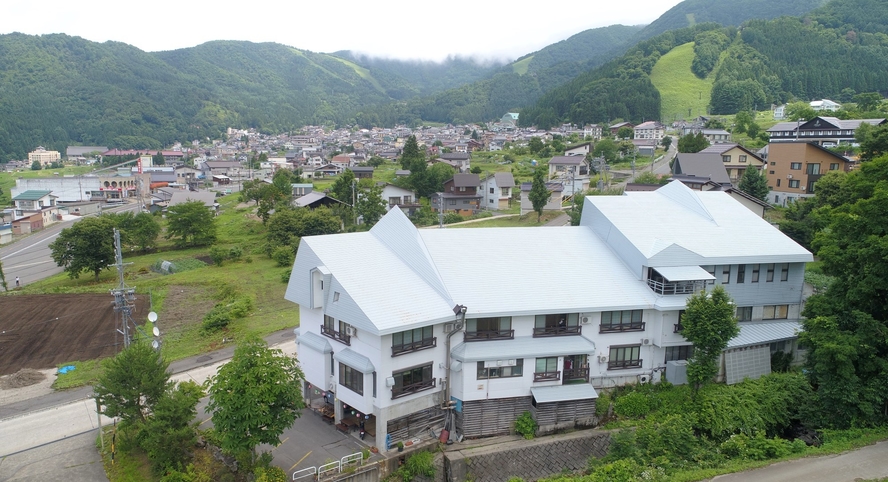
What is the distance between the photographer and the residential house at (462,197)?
54531 mm

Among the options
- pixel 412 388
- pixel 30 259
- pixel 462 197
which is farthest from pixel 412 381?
pixel 30 259

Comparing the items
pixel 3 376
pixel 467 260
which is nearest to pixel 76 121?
pixel 3 376

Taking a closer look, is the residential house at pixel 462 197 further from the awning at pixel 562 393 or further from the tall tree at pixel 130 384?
the tall tree at pixel 130 384

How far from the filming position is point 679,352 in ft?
64.8

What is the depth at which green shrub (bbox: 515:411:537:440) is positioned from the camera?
1719cm

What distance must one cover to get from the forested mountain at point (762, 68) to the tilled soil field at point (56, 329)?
3897 inches

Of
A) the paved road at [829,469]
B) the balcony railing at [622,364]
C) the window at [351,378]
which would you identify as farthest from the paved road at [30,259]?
the paved road at [829,469]

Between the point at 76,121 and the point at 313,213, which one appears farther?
the point at 76,121

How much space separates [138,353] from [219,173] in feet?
310

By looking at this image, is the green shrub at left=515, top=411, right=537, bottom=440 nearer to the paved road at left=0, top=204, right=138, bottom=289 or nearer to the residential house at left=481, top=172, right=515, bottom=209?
the residential house at left=481, top=172, right=515, bottom=209

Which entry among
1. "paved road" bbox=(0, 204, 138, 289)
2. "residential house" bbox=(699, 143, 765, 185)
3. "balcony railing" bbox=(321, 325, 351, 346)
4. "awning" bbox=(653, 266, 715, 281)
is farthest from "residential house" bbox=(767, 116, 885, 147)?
"paved road" bbox=(0, 204, 138, 289)

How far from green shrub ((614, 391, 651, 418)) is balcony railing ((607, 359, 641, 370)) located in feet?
3.58

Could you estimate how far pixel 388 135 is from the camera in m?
168

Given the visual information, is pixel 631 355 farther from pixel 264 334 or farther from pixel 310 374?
pixel 264 334
